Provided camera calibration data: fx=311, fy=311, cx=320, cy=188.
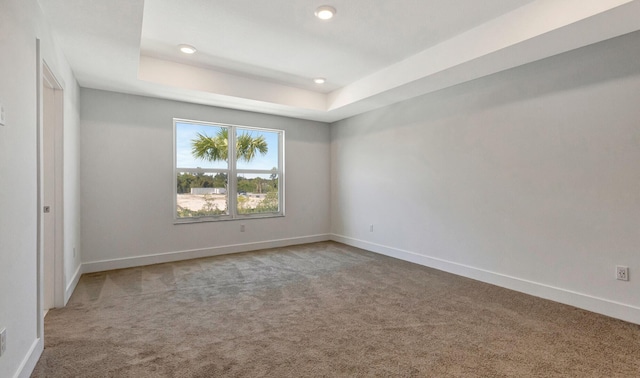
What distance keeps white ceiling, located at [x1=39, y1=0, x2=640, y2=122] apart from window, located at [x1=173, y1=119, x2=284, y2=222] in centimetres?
66

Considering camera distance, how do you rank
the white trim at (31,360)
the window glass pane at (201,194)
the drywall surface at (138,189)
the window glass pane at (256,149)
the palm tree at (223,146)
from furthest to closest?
1. the window glass pane at (256,149)
2. the palm tree at (223,146)
3. the window glass pane at (201,194)
4. the drywall surface at (138,189)
5. the white trim at (31,360)

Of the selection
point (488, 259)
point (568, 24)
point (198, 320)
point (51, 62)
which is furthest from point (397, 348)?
point (51, 62)

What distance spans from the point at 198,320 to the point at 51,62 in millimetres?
2371

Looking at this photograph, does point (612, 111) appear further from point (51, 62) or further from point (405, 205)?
point (51, 62)

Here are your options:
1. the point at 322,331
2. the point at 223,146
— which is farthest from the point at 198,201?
the point at 322,331

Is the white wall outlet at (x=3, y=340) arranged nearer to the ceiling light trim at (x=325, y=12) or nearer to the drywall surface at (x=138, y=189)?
the drywall surface at (x=138, y=189)

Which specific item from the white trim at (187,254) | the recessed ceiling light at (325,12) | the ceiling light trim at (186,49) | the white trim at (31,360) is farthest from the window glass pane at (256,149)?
the white trim at (31,360)

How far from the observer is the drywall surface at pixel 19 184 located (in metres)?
1.58

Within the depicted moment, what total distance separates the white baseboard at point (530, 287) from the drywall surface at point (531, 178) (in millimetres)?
10

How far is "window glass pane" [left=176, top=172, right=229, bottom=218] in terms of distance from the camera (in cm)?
470

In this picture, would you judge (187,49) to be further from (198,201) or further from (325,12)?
(198,201)

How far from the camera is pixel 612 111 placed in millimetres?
2695

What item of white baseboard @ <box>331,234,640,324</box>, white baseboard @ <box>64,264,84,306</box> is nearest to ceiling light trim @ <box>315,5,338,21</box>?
white baseboard @ <box>331,234,640,324</box>

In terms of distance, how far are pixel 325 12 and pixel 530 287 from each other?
3.37 meters
